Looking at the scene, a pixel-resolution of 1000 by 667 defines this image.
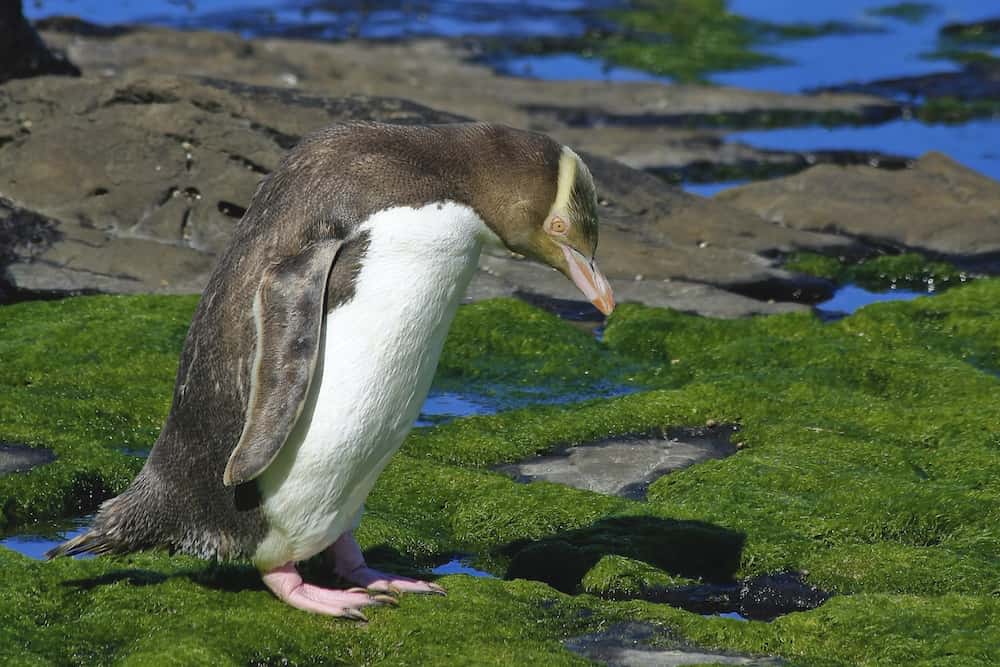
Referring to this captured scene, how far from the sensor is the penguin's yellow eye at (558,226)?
6.53 meters

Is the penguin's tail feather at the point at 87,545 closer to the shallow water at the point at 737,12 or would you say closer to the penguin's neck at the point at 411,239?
the penguin's neck at the point at 411,239

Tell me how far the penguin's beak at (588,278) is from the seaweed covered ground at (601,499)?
128cm

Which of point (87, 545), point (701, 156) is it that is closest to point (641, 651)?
point (87, 545)

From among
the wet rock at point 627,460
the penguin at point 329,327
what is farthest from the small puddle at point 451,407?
the penguin at point 329,327

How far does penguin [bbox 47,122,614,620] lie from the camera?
6.19 m

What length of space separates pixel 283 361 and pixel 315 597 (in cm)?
106

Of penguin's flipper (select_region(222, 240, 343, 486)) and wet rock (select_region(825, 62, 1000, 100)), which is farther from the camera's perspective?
wet rock (select_region(825, 62, 1000, 100))

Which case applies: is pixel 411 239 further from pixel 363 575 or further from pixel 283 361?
pixel 363 575

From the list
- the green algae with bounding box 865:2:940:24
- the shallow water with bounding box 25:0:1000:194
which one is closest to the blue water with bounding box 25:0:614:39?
the shallow water with bounding box 25:0:1000:194

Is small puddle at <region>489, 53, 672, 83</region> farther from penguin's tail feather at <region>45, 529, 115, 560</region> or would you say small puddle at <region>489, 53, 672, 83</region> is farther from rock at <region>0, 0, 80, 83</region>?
penguin's tail feather at <region>45, 529, 115, 560</region>

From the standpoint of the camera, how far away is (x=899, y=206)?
1566cm

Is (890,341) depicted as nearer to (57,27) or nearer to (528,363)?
(528,363)

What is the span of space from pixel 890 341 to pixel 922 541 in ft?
11.4

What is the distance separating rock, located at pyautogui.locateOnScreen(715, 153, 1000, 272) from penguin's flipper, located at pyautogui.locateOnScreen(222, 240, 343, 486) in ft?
31.8
